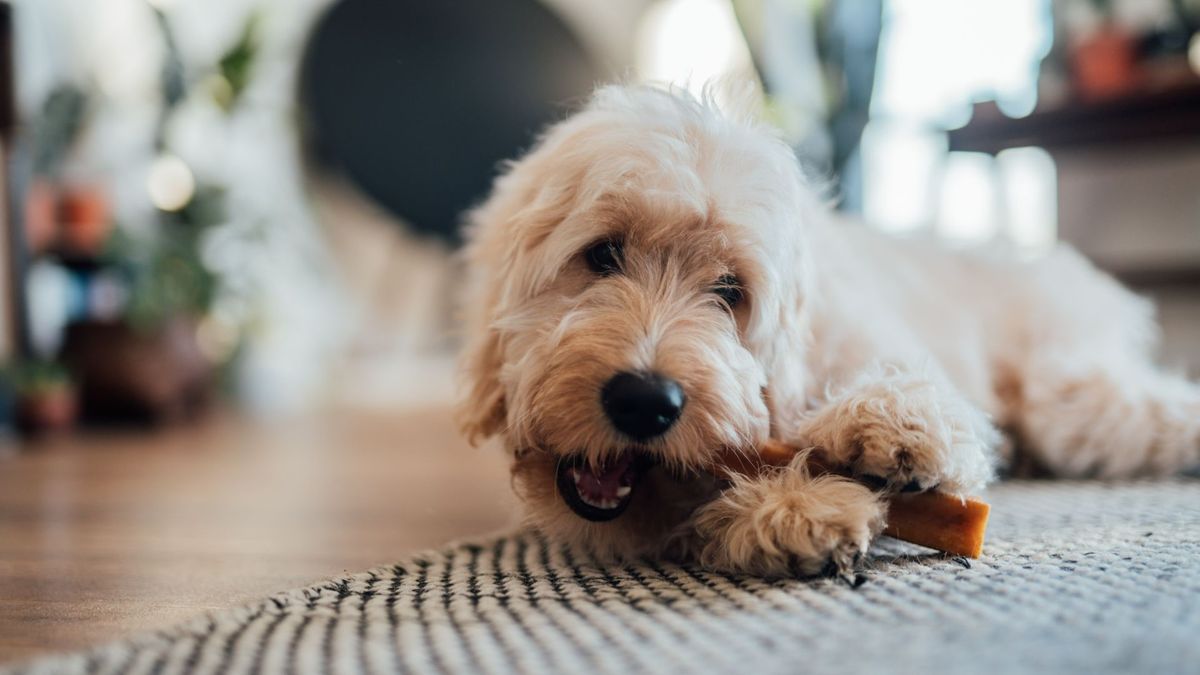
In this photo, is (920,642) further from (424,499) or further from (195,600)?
(424,499)

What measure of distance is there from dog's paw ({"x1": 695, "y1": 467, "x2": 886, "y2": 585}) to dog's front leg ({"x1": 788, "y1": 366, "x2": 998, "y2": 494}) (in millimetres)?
44

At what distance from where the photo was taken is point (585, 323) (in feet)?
4.53

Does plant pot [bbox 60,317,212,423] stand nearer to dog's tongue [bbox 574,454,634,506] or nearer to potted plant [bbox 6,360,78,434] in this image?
potted plant [bbox 6,360,78,434]

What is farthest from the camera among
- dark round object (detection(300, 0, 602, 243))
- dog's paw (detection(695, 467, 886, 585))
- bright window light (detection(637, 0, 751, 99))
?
bright window light (detection(637, 0, 751, 99))

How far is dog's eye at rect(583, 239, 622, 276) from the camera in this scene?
1.50 m

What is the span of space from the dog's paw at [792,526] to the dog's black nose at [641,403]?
6.8 inches

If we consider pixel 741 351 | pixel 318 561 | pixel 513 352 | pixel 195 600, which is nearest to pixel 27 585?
pixel 195 600

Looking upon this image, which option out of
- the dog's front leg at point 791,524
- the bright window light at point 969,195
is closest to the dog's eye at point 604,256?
the dog's front leg at point 791,524

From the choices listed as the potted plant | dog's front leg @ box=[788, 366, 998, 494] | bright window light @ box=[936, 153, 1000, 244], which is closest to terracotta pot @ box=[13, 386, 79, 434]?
the potted plant

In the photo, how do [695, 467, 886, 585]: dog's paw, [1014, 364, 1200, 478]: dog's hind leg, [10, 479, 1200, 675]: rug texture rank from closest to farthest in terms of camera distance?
1. [10, 479, 1200, 675]: rug texture
2. [695, 467, 886, 585]: dog's paw
3. [1014, 364, 1200, 478]: dog's hind leg

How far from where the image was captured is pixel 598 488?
1403mm

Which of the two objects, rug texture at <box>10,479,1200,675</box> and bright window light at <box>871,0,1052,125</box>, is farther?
bright window light at <box>871,0,1052,125</box>

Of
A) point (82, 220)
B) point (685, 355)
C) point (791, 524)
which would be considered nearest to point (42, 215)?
point (82, 220)

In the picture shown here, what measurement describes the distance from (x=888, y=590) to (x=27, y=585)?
3.92ft
